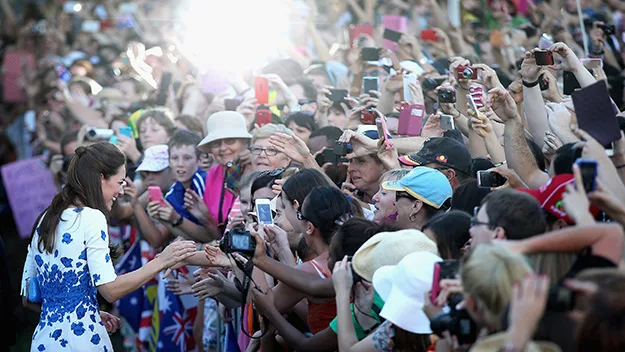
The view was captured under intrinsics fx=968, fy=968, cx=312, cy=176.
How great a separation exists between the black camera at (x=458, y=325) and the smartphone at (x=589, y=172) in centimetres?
72

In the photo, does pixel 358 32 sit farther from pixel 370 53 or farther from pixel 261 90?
pixel 261 90

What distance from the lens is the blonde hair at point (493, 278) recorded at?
10.3 ft

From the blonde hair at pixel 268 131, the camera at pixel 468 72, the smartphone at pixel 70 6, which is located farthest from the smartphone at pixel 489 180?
the smartphone at pixel 70 6

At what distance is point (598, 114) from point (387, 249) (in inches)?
42.5

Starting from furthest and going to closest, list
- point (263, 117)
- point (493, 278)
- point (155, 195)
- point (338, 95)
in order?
point (338, 95), point (263, 117), point (155, 195), point (493, 278)

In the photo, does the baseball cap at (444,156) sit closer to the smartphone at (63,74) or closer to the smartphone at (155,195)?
the smartphone at (155,195)

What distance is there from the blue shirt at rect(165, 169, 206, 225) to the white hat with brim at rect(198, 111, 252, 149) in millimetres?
253

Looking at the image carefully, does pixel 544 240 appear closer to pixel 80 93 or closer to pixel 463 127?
pixel 463 127

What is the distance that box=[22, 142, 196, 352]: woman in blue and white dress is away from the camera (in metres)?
5.03

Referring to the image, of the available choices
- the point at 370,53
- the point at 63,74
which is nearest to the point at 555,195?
the point at 370,53

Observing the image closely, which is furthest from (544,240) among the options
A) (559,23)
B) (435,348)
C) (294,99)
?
(559,23)

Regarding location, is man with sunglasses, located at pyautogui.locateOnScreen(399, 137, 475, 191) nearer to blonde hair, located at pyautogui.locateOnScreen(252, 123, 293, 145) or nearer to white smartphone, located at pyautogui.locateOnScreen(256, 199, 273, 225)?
white smartphone, located at pyautogui.locateOnScreen(256, 199, 273, 225)

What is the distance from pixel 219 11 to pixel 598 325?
10.0 meters

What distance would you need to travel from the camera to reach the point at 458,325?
136 inches
